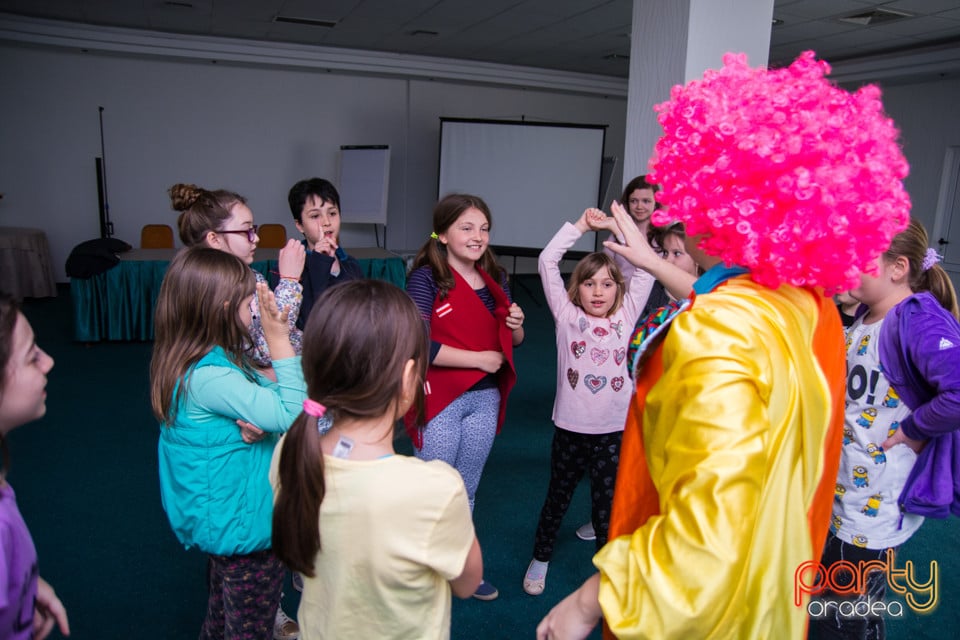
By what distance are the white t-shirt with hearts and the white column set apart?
1.93 m

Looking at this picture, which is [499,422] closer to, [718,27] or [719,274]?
[719,274]

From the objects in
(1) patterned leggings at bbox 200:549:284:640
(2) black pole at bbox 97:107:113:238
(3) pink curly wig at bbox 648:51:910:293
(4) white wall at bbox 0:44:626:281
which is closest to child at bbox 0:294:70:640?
(1) patterned leggings at bbox 200:549:284:640

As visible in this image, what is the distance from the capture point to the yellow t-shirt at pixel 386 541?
Answer: 97 cm

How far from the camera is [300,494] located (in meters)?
0.99

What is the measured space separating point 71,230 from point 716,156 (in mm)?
8743

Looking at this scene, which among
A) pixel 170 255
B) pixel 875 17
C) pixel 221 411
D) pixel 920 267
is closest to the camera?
pixel 221 411

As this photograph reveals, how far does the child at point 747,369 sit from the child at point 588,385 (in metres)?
1.17

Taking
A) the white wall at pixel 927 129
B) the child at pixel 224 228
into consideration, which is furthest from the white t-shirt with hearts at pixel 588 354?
the white wall at pixel 927 129

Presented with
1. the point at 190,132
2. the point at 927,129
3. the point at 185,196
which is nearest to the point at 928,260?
the point at 185,196

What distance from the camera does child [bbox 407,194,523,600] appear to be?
1.98 metres

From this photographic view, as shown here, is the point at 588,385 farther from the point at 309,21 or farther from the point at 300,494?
the point at 309,21

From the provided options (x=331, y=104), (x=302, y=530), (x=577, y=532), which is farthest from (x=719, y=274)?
(x=331, y=104)

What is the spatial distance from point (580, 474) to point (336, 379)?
1479mm

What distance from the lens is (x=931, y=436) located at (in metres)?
1.48
